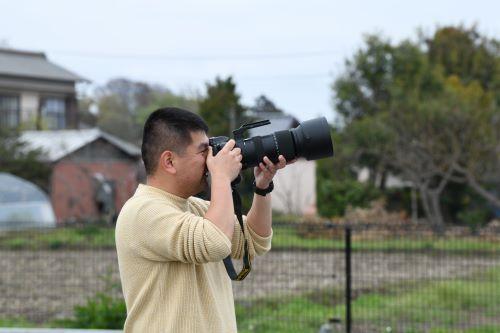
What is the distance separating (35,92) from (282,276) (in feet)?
115

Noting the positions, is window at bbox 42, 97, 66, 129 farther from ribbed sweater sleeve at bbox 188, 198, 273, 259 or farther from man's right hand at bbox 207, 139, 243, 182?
man's right hand at bbox 207, 139, 243, 182

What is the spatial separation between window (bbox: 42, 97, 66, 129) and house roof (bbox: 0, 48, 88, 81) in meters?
1.29

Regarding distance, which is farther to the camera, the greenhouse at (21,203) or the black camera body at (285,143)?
the greenhouse at (21,203)

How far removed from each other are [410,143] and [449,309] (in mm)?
14859

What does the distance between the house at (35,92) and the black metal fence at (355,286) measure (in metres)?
30.6

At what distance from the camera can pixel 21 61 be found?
42.2 metres

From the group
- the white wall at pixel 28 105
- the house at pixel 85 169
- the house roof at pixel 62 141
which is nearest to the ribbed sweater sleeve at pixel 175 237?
the house at pixel 85 169

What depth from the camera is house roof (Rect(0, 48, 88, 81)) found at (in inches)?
1596

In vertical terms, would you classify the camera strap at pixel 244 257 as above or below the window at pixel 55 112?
below

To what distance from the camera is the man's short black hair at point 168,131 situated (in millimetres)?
2643

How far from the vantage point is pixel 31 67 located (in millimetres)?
42188

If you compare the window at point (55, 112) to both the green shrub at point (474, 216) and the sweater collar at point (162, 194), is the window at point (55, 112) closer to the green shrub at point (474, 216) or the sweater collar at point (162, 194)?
the green shrub at point (474, 216)

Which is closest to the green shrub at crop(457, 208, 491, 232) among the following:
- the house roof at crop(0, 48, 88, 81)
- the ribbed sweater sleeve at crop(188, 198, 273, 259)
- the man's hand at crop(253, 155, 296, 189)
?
the ribbed sweater sleeve at crop(188, 198, 273, 259)

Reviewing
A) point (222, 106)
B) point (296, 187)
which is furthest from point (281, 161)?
point (296, 187)
